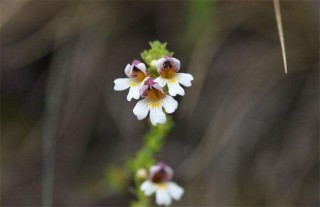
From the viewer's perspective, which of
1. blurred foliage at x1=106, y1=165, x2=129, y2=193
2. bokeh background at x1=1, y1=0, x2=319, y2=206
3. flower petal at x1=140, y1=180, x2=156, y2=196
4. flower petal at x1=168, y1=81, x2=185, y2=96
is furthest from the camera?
bokeh background at x1=1, y1=0, x2=319, y2=206

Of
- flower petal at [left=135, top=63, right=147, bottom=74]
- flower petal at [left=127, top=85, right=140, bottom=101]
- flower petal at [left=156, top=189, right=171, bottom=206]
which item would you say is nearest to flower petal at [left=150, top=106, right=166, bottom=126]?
flower petal at [left=127, top=85, right=140, bottom=101]

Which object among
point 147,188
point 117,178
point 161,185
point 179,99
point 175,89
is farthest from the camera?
point 179,99

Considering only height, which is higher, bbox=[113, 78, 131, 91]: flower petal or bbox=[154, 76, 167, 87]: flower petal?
bbox=[113, 78, 131, 91]: flower petal

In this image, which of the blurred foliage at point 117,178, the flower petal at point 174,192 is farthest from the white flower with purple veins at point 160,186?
the blurred foliage at point 117,178

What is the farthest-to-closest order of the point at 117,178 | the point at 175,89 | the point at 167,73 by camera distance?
the point at 117,178
the point at 167,73
the point at 175,89

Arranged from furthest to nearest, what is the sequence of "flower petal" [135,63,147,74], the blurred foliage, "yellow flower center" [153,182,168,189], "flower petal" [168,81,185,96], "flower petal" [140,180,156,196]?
the blurred foliage < "yellow flower center" [153,182,168,189] < "flower petal" [140,180,156,196] < "flower petal" [135,63,147,74] < "flower petal" [168,81,185,96]

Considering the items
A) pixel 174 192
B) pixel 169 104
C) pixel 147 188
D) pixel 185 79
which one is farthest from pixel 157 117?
pixel 174 192

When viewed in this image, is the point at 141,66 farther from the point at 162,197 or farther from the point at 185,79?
the point at 162,197

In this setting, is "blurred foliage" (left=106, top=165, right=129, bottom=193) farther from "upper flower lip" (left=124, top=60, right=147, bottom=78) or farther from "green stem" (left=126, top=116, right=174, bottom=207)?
"upper flower lip" (left=124, top=60, right=147, bottom=78)
